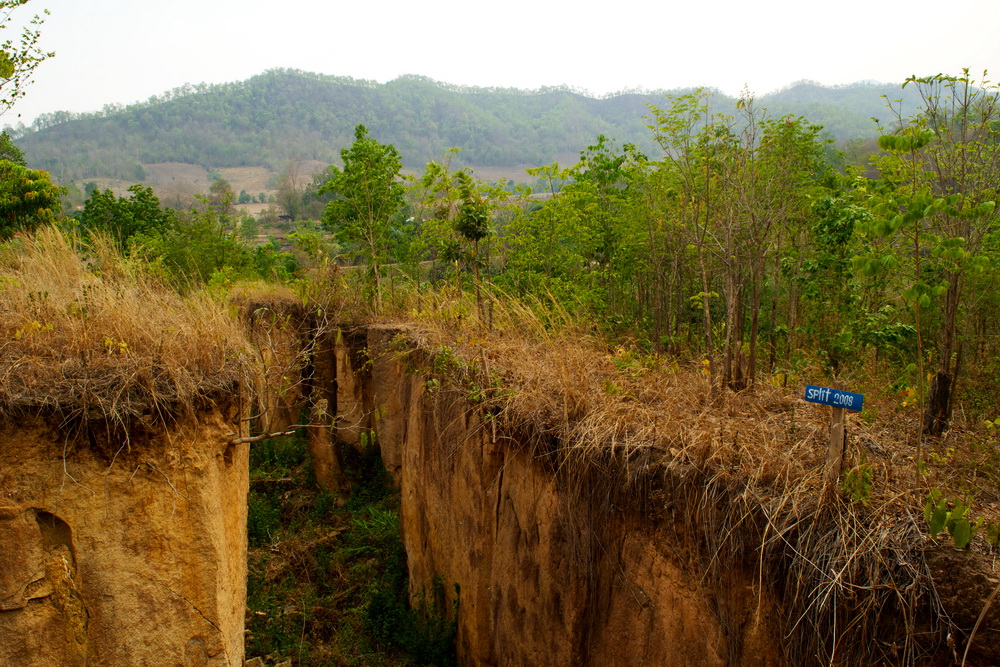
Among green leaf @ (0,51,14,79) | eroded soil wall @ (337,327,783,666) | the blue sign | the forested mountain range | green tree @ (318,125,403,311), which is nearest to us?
the blue sign

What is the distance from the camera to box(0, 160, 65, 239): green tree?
35.9 ft

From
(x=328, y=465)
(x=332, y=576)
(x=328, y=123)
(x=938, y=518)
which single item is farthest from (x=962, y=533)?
(x=328, y=123)

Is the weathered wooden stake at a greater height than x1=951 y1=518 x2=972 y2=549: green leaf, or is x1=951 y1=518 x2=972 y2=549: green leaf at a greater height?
the weathered wooden stake

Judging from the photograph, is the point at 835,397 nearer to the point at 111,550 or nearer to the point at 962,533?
the point at 962,533

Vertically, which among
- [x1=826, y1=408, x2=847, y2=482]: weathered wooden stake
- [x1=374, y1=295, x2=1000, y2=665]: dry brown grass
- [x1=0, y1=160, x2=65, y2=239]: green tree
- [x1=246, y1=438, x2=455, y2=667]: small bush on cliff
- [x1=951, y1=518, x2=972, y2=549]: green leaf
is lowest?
[x1=246, y1=438, x2=455, y2=667]: small bush on cliff

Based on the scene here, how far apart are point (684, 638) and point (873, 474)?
4.51ft

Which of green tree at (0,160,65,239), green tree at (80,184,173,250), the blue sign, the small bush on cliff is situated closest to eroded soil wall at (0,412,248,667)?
the small bush on cliff

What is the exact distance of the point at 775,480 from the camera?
3.23 meters

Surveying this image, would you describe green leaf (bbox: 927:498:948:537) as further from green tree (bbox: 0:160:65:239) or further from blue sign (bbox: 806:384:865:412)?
green tree (bbox: 0:160:65:239)

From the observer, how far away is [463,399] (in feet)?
19.0

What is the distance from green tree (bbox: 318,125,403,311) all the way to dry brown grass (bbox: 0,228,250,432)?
6.30 m

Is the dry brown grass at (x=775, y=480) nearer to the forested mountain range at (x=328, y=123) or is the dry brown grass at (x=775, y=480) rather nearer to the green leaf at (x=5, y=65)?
the green leaf at (x=5, y=65)

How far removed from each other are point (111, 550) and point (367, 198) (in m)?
8.29

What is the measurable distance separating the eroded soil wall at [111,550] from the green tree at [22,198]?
8.56 m
